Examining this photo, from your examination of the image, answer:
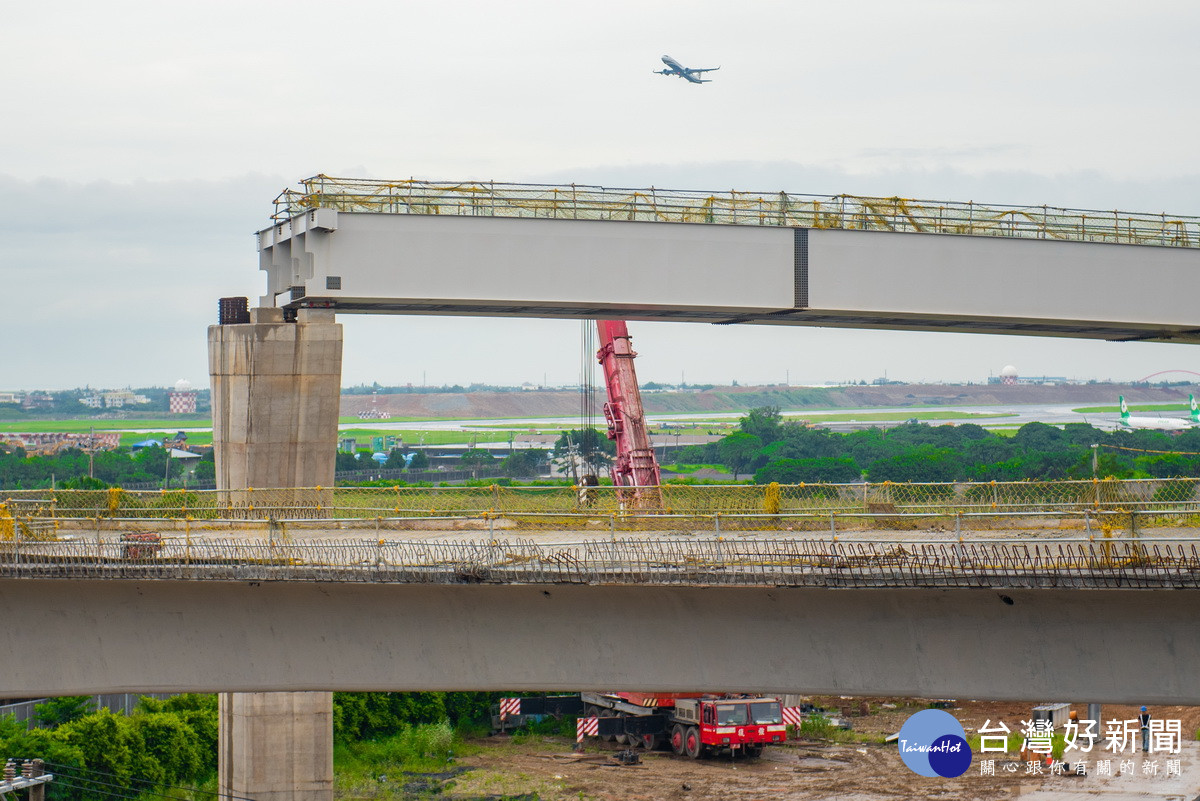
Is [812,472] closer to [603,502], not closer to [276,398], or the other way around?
[603,502]

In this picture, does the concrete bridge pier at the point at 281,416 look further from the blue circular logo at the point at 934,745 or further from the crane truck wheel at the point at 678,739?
the blue circular logo at the point at 934,745

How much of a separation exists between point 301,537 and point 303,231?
612 centimetres

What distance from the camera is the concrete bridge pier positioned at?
76.9ft

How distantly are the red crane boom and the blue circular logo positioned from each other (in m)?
12.9

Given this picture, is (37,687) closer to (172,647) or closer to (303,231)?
(172,647)

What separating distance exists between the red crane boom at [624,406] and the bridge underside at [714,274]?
18.8 m

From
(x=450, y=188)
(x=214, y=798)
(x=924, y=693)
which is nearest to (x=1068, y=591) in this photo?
(x=924, y=693)

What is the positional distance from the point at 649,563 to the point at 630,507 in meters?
4.08

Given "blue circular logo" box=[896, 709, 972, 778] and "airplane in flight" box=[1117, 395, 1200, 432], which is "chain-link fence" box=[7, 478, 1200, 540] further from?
"airplane in flight" box=[1117, 395, 1200, 432]

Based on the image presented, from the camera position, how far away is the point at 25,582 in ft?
60.9

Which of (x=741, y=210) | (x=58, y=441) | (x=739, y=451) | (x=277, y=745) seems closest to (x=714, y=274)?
(x=741, y=210)

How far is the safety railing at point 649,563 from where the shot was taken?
16.7 metres

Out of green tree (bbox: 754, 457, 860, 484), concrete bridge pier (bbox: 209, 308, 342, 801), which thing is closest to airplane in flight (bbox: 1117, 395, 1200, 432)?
green tree (bbox: 754, 457, 860, 484)

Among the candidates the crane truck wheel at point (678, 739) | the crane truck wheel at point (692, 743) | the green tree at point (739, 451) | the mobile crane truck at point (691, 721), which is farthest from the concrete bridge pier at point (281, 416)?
the green tree at point (739, 451)
